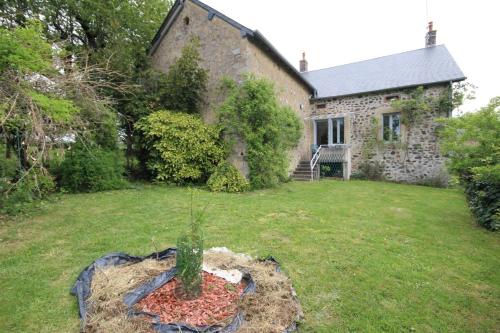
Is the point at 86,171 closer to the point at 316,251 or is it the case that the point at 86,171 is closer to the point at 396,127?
the point at 316,251

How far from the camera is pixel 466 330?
238cm

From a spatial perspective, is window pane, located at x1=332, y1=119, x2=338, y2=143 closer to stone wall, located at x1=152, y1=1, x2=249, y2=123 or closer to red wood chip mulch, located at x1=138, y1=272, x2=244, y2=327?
stone wall, located at x1=152, y1=1, x2=249, y2=123

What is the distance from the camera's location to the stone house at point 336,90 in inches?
379

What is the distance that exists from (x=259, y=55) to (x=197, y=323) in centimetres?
970

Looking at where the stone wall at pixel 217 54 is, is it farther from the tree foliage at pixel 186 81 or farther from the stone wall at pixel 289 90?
the tree foliage at pixel 186 81

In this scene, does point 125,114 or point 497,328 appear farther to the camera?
point 125,114

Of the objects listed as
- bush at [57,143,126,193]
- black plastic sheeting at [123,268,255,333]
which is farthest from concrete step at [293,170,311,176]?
black plastic sheeting at [123,268,255,333]

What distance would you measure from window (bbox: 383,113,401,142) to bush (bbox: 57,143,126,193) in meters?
12.7

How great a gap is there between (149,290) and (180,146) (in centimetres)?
668

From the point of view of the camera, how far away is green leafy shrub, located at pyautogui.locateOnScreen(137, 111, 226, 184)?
877 centimetres

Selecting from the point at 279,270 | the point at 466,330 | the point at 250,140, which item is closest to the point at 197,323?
the point at 279,270

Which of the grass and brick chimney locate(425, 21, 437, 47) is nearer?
the grass

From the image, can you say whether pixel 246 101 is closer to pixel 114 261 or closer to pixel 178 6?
→ pixel 178 6

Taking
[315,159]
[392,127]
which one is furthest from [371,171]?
[315,159]
